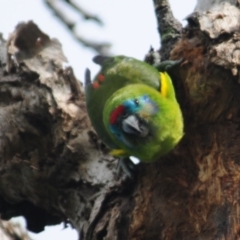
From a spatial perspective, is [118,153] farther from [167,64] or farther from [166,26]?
[166,26]

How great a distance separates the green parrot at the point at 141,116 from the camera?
3.61 meters

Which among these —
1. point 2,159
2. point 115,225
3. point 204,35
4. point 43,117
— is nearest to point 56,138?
point 43,117

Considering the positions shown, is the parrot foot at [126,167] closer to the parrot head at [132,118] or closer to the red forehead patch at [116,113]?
the parrot head at [132,118]

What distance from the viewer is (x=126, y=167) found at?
3488 millimetres

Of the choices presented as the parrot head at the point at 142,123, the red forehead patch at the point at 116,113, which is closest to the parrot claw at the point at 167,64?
the parrot head at the point at 142,123

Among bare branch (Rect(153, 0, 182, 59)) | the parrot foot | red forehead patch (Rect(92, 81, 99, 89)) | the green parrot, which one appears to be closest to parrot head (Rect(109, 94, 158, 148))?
the green parrot

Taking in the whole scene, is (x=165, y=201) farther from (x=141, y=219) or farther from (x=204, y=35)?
(x=204, y=35)

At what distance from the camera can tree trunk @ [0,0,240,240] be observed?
130 inches

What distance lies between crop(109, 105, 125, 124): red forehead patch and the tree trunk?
0.20 metres

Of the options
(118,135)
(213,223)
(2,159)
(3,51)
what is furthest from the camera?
(3,51)

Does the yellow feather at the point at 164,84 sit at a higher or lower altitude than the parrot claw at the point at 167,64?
lower

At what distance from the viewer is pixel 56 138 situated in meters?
3.89

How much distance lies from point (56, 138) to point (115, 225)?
84cm

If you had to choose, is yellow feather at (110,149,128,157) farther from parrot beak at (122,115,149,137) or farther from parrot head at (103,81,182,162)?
parrot beak at (122,115,149,137)
